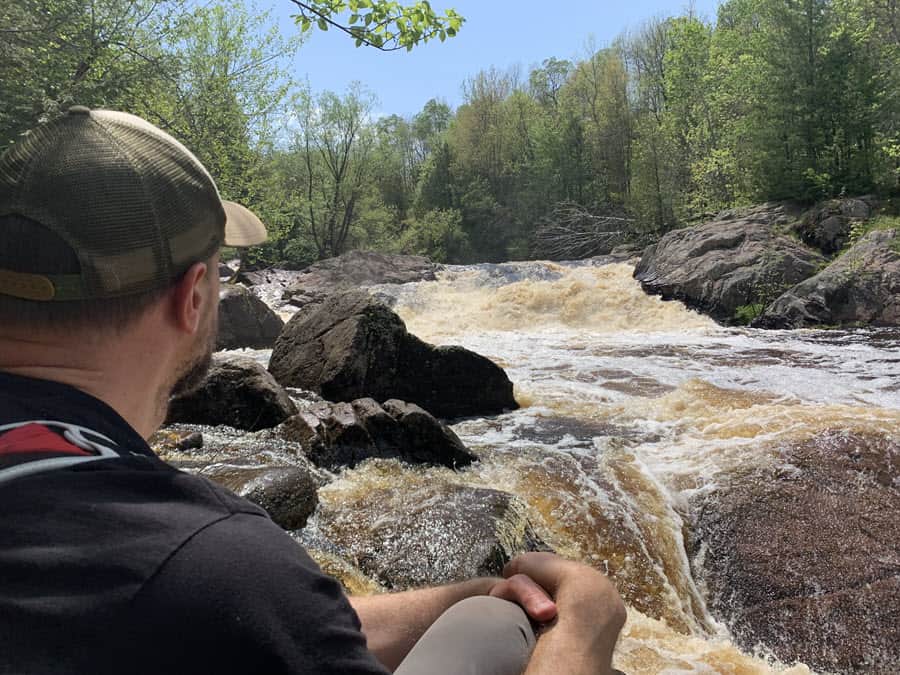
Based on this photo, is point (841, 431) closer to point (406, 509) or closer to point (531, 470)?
point (531, 470)

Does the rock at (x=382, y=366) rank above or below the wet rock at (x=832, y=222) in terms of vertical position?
below

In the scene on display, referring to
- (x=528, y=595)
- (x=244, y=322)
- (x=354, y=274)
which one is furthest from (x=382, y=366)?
(x=354, y=274)

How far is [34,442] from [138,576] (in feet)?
0.80

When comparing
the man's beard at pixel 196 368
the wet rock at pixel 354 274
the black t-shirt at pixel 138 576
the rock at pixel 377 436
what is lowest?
the rock at pixel 377 436

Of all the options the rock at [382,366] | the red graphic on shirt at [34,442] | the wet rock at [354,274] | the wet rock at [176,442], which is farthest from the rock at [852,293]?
the red graphic on shirt at [34,442]

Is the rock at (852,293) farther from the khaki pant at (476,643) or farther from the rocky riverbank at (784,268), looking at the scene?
the khaki pant at (476,643)

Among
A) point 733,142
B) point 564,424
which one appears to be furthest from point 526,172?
point 564,424

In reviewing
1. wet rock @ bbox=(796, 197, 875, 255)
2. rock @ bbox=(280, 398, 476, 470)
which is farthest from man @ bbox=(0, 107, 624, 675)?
wet rock @ bbox=(796, 197, 875, 255)

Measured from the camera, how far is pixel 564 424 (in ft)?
24.1

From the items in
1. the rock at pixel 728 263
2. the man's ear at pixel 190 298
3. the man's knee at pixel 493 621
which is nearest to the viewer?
the man's ear at pixel 190 298

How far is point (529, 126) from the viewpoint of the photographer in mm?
42094

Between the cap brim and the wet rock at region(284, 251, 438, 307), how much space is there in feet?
64.7

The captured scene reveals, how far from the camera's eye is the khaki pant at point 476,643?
124 centimetres

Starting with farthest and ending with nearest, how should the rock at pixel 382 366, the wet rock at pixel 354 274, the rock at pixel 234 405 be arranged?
1. the wet rock at pixel 354 274
2. the rock at pixel 382 366
3. the rock at pixel 234 405
